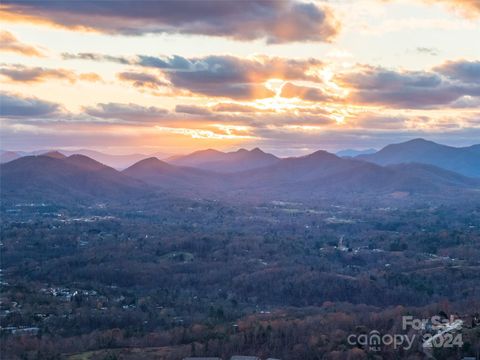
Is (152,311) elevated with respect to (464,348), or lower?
lower

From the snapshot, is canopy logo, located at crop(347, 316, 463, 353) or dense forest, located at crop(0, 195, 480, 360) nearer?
canopy logo, located at crop(347, 316, 463, 353)

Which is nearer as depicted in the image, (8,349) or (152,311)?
(8,349)

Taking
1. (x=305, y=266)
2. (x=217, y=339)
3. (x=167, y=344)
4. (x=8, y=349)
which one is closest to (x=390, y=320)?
(x=217, y=339)

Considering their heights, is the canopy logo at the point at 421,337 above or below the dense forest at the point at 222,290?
above

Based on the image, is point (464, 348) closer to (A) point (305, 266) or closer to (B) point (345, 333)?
(B) point (345, 333)

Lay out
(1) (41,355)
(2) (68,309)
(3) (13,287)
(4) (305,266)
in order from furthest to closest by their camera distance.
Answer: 1. (4) (305,266)
2. (3) (13,287)
3. (2) (68,309)
4. (1) (41,355)

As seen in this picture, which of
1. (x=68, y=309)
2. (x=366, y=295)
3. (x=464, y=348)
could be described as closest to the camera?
(x=464, y=348)

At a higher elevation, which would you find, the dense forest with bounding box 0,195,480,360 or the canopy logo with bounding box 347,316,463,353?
the canopy logo with bounding box 347,316,463,353

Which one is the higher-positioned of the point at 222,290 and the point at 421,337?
the point at 421,337

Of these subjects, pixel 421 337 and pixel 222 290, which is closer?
pixel 421 337

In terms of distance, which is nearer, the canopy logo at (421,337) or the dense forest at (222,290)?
the canopy logo at (421,337)
